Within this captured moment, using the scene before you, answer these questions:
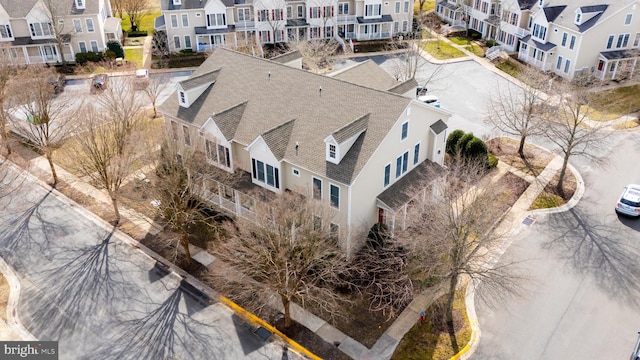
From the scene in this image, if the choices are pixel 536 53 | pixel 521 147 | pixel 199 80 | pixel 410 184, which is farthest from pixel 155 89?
pixel 536 53

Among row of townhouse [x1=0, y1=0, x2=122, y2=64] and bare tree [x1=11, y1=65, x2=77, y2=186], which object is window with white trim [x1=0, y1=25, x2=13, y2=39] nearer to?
row of townhouse [x1=0, y1=0, x2=122, y2=64]

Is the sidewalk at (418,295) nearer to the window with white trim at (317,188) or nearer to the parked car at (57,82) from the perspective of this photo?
the window with white trim at (317,188)

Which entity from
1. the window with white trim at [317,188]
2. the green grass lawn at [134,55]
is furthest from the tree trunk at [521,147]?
the green grass lawn at [134,55]

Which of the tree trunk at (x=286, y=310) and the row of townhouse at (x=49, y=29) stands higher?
the row of townhouse at (x=49, y=29)

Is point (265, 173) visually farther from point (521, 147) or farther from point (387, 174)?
point (521, 147)

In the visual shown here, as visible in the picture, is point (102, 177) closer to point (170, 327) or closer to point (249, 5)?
point (170, 327)
